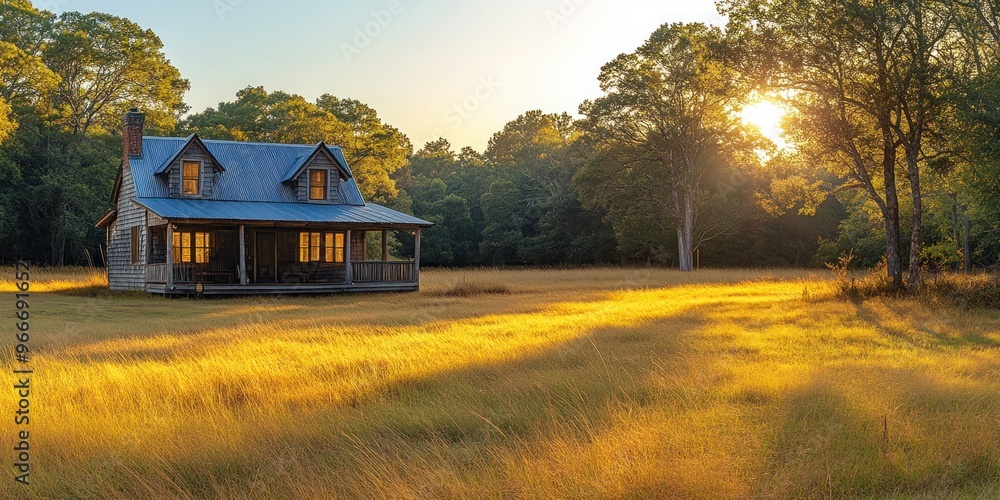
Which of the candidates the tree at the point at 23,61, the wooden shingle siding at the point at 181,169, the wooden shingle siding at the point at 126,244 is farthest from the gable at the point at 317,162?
the tree at the point at 23,61

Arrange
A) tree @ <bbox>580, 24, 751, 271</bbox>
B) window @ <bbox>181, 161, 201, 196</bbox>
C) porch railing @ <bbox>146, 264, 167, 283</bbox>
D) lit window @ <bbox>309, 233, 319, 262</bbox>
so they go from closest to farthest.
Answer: porch railing @ <bbox>146, 264, 167, 283</bbox> < window @ <bbox>181, 161, 201, 196</bbox> < lit window @ <bbox>309, 233, 319, 262</bbox> < tree @ <bbox>580, 24, 751, 271</bbox>

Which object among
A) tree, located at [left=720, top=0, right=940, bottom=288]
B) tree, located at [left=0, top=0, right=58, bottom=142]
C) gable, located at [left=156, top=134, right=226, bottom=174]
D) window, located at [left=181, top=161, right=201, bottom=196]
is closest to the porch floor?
window, located at [left=181, top=161, right=201, bottom=196]

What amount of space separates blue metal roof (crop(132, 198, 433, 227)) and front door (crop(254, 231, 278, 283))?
140 cm

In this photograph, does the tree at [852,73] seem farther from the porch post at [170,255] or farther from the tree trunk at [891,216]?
the porch post at [170,255]

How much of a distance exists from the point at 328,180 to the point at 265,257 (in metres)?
4.30

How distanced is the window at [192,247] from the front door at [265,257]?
1911mm

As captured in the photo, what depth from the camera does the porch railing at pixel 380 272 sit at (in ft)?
109

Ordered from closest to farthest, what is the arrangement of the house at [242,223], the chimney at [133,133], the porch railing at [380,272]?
the house at [242,223], the porch railing at [380,272], the chimney at [133,133]

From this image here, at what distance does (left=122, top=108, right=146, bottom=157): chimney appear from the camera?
3369 cm

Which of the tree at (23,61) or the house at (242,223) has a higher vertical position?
the tree at (23,61)

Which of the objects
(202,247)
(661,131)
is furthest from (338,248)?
(661,131)

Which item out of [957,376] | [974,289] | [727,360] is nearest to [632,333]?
[727,360]

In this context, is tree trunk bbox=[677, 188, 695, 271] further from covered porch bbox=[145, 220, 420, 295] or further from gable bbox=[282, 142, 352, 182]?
gable bbox=[282, 142, 352, 182]

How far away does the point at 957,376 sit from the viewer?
10219 mm
